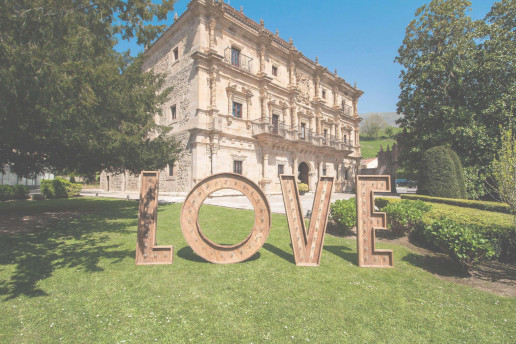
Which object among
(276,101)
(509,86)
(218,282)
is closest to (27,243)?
(218,282)

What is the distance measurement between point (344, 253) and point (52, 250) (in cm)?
668

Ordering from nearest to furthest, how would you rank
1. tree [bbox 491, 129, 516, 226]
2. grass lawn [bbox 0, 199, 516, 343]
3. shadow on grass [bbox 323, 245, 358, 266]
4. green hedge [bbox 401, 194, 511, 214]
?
1. grass lawn [bbox 0, 199, 516, 343]
2. tree [bbox 491, 129, 516, 226]
3. shadow on grass [bbox 323, 245, 358, 266]
4. green hedge [bbox 401, 194, 511, 214]

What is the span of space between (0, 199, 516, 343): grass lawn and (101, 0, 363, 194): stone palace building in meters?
12.3

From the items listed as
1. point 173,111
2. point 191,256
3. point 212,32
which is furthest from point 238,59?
point 191,256

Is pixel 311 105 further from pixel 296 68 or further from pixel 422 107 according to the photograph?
pixel 422 107

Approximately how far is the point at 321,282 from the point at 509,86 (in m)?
16.7

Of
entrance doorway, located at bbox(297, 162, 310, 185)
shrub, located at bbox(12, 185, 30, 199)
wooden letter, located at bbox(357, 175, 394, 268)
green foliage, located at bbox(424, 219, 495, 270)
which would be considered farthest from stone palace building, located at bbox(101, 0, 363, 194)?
green foliage, located at bbox(424, 219, 495, 270)

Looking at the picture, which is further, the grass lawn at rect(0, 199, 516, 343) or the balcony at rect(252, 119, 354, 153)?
the balcony at rect(252, 119, 354, 153)

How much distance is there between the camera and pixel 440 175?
1052 cm

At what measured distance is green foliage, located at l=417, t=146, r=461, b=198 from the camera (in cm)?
1038

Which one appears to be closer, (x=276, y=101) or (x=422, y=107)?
(x=422, y=107)

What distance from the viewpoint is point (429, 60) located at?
1445 centimetres

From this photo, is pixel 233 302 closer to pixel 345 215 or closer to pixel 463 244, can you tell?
pixel 463 244

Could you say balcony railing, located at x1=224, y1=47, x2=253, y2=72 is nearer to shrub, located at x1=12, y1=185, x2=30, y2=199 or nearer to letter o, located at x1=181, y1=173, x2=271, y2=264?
letter o, located at x1=181, y1=173, x2=271, y2=264
